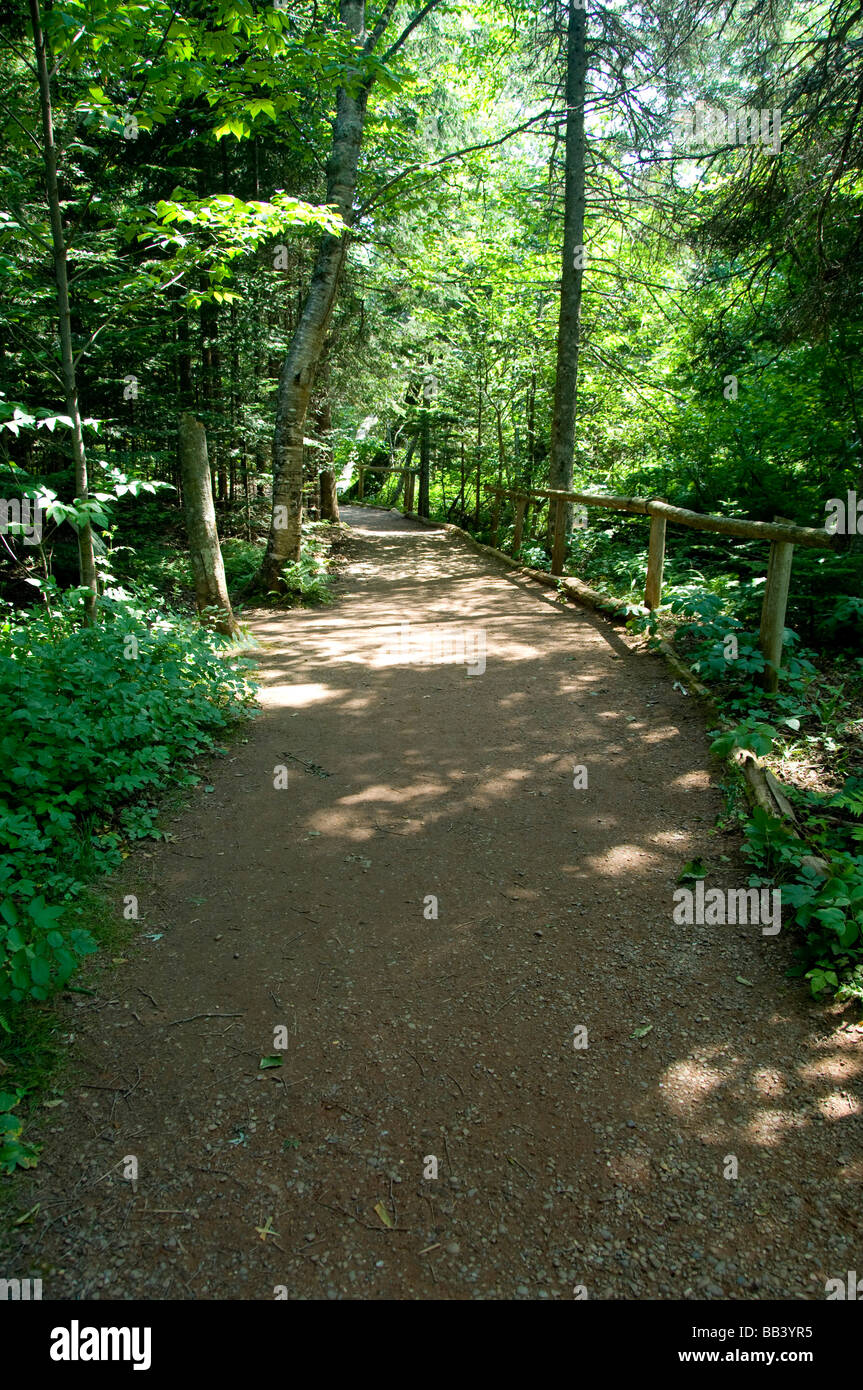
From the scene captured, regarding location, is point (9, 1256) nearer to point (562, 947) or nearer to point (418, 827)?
point (562, 947)

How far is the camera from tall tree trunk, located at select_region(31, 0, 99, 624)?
16.0 ft

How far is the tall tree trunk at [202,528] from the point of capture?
7.70m

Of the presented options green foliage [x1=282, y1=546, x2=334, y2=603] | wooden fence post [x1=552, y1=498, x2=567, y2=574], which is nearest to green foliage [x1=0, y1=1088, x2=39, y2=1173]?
green foliage [x1=282, y1=546, x2=334, y2=603]

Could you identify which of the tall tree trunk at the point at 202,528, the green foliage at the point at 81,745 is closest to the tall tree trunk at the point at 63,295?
the green foliage at the point at 81,745

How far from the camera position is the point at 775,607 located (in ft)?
18.8

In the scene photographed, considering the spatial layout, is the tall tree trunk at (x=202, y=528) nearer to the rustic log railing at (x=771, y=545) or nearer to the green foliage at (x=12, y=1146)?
the rustic log railing at (x=771, y=545)

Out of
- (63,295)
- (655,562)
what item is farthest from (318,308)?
(655,562)

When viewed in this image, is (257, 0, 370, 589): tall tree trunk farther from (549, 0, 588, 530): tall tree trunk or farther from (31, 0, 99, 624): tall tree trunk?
(31, 0, 99, 624): tall tree trunk

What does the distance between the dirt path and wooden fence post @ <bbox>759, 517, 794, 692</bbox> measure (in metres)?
1.17

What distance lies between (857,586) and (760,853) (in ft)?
13.8

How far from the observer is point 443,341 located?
20.2 m

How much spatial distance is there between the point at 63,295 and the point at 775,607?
5.50 meters

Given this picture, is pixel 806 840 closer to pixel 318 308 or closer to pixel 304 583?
pixel 304 583

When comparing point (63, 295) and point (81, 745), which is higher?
point (63, 295)
